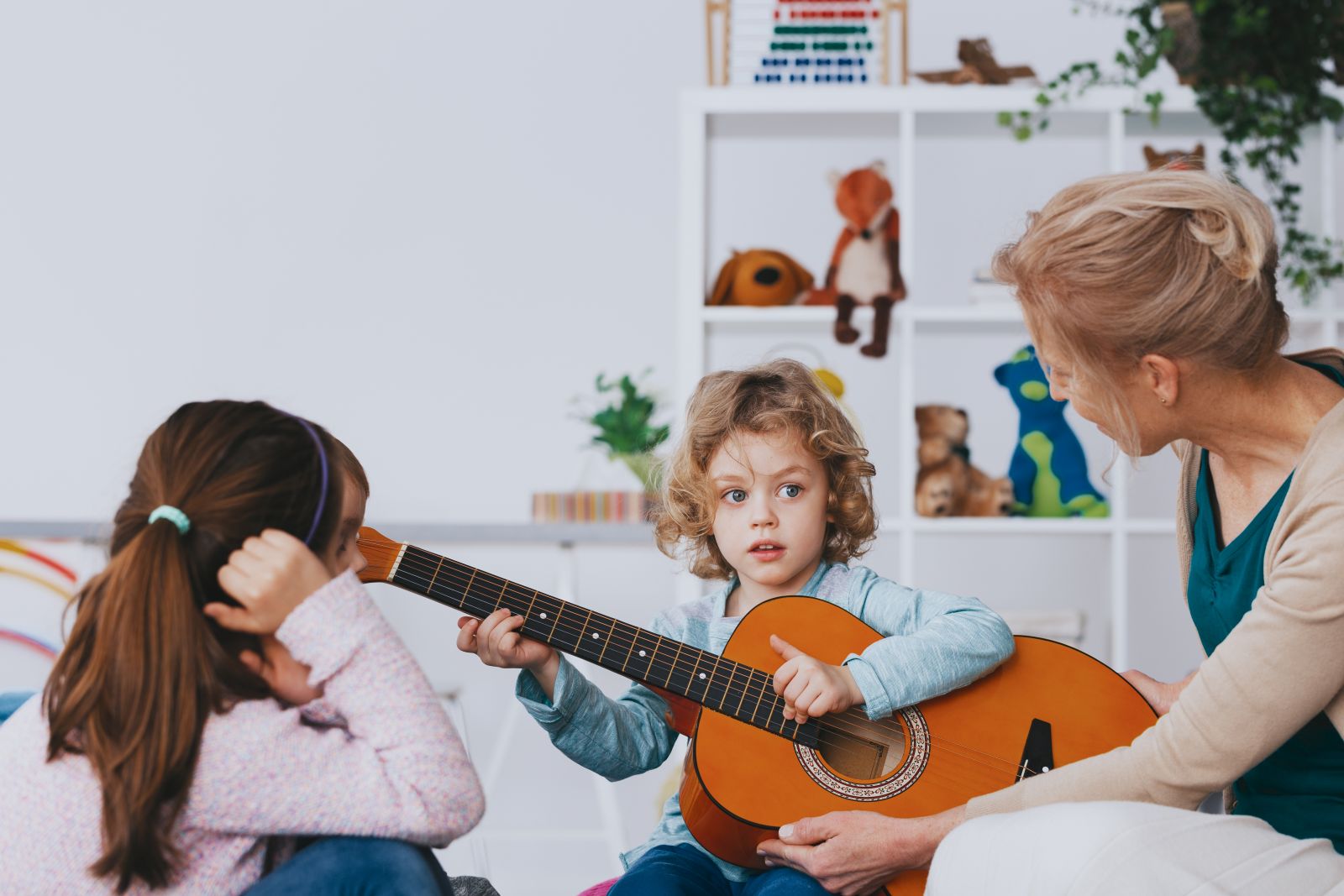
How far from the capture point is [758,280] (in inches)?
113

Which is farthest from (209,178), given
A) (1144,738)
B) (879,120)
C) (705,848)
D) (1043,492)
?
(1144,738)

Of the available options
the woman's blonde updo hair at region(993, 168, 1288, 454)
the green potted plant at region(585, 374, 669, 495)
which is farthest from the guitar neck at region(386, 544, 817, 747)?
the green potted plant at region(585, 374, 669, 495)

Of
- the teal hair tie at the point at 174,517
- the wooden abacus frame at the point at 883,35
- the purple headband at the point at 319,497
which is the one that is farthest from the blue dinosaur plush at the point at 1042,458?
the teal hair tie at the point at 174,517

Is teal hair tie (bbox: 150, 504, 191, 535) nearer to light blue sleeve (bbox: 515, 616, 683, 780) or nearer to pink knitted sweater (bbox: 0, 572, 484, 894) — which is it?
pink knitted sweater (bbox: 0, 572, 484, 894)

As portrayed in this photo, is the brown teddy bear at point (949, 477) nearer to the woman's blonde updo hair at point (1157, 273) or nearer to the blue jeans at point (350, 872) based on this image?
the woman's blonde updo hair at point (1157, 273)

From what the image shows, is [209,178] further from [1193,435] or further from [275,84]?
[1193,435]

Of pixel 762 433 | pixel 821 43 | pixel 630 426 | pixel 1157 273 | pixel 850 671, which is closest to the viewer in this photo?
pixel 1157 273

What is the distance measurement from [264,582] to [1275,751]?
0.96 metres

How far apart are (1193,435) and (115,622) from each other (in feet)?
3.44

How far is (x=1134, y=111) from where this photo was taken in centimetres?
284

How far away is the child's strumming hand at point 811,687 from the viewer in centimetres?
138

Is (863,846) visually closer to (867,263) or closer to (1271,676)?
(1271,676)

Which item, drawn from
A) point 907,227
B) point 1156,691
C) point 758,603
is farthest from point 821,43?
point 1156,691

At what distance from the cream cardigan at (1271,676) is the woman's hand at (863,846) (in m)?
0.17
